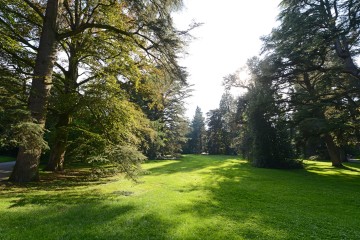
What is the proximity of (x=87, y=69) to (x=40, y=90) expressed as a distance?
606cm

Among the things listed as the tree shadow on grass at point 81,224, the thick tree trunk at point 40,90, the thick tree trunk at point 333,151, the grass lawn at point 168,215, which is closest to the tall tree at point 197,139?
the thick tree trunk at point 333,151

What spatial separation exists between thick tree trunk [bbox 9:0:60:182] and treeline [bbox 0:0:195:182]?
0.12ft

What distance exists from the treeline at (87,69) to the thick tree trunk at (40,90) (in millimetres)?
36

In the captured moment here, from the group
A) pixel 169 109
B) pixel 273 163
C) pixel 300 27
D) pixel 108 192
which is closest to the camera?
pixel 108 192

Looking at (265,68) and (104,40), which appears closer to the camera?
(104,40)

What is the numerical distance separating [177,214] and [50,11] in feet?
34.3

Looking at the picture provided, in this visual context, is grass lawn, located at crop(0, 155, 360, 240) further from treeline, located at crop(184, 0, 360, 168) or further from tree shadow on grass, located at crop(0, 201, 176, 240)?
treeline, located at crop(184, 0, 360, 168)

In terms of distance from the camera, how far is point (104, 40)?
1394 cm

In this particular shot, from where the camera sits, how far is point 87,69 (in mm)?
16516

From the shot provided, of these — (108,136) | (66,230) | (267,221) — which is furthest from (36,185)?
(267,221)

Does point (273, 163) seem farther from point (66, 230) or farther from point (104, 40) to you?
point (66, 230)

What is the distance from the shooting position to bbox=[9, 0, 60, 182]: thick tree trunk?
10.4 meters

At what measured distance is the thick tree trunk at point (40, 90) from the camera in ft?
34.3

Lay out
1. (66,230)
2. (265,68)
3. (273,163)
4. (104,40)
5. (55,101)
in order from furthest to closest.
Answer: (273,163)
(265,68)
(104,40)
(55,101)
(66,230)
